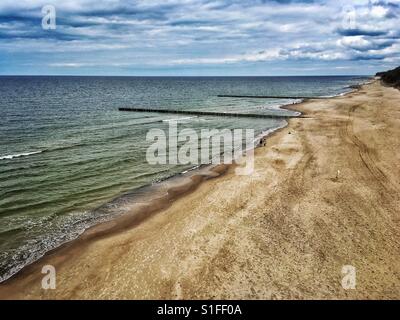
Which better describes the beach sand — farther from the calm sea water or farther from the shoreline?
the calm sea water

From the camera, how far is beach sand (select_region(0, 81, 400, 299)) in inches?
487

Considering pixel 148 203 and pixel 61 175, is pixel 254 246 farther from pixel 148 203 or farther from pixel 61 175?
pixel 61 175

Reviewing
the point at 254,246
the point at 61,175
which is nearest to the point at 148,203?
the point at 254,246

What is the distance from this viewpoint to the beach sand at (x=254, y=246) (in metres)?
12.4

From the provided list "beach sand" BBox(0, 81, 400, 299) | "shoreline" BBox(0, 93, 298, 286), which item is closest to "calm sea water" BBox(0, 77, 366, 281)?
"shoreline" BBox(0, 93, 298, 286)

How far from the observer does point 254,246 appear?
1492 cm

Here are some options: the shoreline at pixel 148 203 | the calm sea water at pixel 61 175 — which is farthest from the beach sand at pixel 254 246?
the calm sea water at pixel 61 175

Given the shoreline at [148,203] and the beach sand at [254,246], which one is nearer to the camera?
the beach sand at [254,246]

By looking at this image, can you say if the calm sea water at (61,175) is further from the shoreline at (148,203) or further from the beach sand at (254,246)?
the beach sand at (254,246)

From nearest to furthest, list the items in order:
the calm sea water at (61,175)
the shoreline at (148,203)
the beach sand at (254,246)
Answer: the beach sand at (254,246), the shoreline at (148,203), the calm sea water at (61,175)

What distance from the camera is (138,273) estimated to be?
1336 cm

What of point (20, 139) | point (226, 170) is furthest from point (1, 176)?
point (226, 170)
